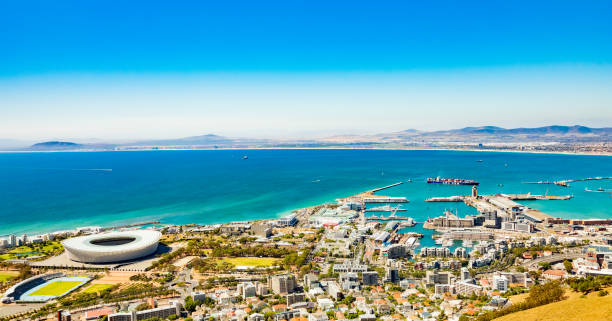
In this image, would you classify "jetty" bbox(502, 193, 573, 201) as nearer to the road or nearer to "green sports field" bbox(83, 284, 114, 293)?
the road

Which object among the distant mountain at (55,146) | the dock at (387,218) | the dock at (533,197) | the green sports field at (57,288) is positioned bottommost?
the green sports field at (57,288)

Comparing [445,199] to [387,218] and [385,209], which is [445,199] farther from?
[387,218]

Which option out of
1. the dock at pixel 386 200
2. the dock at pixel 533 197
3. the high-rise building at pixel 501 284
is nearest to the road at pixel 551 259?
the high-rise building at pixel 501 284

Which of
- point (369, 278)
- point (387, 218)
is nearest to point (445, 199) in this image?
point (387, 218)

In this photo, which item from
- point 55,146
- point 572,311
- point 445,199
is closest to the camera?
point 572,311

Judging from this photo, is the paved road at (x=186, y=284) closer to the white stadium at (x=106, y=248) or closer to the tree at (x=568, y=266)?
the white stadium at (x=106, y=248)

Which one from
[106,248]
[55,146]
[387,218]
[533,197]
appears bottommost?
[387,218]
